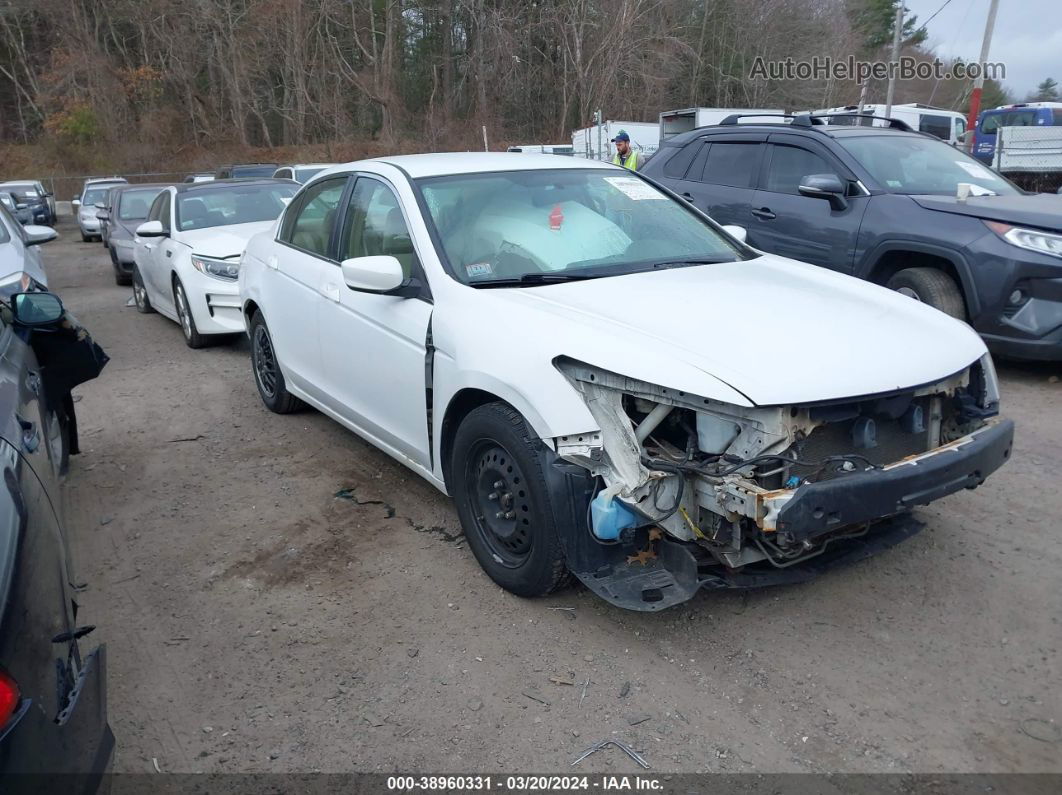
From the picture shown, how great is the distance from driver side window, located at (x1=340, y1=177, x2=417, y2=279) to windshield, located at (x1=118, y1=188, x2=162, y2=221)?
10.1m

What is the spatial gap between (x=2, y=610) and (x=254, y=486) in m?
3.22

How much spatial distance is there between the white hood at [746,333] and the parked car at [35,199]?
1034 inches

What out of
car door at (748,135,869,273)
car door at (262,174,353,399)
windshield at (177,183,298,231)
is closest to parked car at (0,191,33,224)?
windshield at (177,183,298,231)

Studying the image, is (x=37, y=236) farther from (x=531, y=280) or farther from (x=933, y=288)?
(x=933, y=288)

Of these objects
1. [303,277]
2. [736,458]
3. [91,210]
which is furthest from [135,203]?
[736,458]

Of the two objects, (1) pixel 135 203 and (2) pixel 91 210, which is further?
(2) pixel 91 210

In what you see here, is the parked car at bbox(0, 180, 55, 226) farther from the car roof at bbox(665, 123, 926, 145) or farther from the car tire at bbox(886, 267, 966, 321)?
the car tire at bbox(886, 267, 966, 321)

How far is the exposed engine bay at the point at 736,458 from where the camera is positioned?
113 inches

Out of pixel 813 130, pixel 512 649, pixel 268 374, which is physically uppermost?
pixel 813 130

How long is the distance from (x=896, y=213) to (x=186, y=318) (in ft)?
21.7

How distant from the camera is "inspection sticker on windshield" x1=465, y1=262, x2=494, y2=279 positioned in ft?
12.5

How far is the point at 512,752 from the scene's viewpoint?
2.74m

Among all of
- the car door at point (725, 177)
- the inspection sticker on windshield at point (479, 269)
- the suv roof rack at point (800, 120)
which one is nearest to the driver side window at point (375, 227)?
the inspection sticker on windshield at point (479, 269)

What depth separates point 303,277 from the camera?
4984 mm
